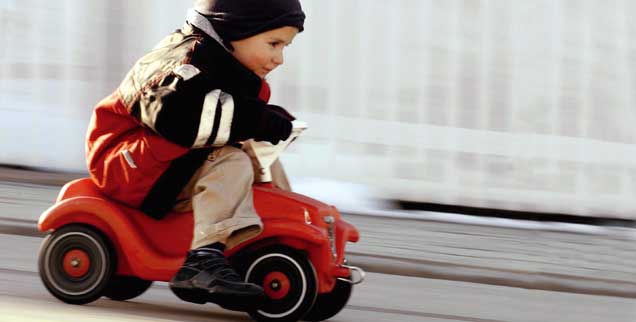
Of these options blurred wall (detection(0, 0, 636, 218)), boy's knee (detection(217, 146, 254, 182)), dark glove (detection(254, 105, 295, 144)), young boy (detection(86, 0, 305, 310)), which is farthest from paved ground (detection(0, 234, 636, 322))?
blurred wall (detection(0, 0, 636, 218))

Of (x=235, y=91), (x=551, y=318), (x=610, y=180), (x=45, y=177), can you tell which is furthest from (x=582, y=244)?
(x=235, y=91)

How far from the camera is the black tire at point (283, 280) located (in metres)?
3.81

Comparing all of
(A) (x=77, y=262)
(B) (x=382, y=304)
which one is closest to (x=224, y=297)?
(A) (x=77, y=262)

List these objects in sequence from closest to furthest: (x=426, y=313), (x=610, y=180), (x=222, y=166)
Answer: (x=222, y=166), (x=426, y=313), (x=610, y=180)

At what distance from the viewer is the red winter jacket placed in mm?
3715

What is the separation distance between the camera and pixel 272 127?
3.82 metres

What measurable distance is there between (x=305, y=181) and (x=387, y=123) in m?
0.62

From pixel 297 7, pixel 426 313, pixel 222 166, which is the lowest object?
pixel 426 313

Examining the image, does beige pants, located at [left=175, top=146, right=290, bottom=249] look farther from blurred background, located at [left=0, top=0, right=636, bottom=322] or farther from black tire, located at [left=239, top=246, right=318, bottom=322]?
blurred background, located at [left=0, top=0, right=636, bottom=322]

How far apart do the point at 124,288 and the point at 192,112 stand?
780mm

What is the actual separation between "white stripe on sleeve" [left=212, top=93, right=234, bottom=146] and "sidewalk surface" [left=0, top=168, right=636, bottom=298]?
2.05 meters

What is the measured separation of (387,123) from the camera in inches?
322

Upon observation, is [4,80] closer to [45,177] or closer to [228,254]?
[45,177]

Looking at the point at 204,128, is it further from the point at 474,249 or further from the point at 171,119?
the point at 474,249
